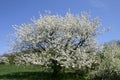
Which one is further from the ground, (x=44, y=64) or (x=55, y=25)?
(x=55, y=25)

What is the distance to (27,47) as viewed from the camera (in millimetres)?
31672

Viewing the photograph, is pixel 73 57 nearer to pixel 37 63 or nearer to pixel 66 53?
Result: pixel 66 53

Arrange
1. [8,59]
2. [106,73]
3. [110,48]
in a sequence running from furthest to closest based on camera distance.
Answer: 1. [8,59]
2. [110,48]
3. [106,73]

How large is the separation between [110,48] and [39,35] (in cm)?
695

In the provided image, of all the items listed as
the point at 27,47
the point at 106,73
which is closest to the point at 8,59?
the point at 27,47

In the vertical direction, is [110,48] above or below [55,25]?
below

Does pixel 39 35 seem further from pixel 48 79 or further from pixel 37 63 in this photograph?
pixel 48 79

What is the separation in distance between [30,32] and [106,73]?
9487 millimetres

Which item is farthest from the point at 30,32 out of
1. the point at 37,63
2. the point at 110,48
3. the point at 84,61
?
the point at 110,48

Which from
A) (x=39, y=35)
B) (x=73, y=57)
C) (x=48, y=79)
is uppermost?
(x=39, y=35)

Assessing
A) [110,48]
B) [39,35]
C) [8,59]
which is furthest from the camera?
[8,59]

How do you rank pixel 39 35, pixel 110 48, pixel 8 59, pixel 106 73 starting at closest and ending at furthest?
pixel 106 73 < pixel 110 48 < pixel 39 35 < pixel 8 59

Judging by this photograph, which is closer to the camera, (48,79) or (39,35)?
(48,79)

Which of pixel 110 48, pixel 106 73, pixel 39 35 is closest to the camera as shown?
pixel 106 73
